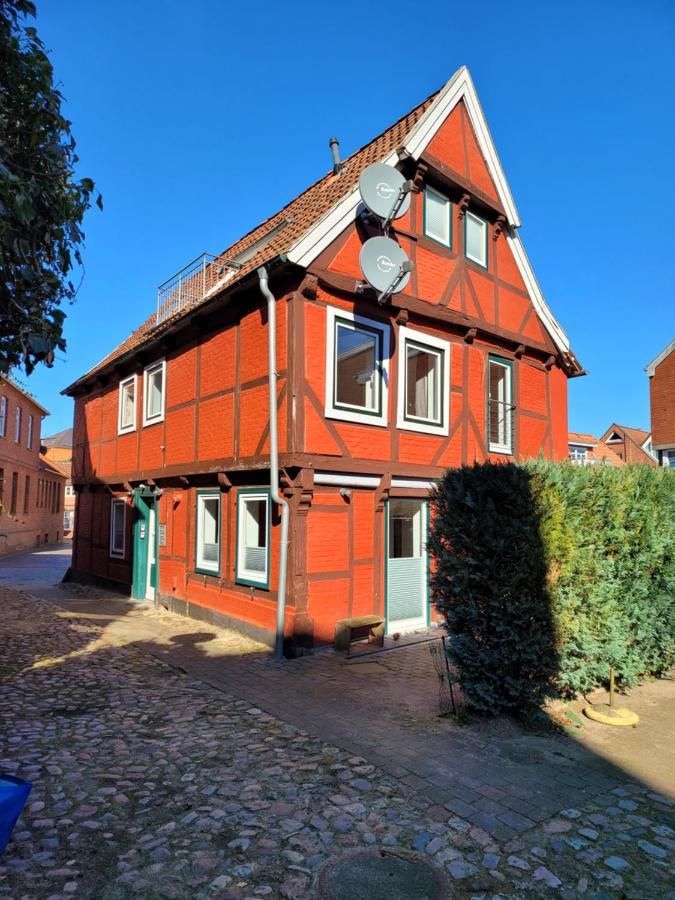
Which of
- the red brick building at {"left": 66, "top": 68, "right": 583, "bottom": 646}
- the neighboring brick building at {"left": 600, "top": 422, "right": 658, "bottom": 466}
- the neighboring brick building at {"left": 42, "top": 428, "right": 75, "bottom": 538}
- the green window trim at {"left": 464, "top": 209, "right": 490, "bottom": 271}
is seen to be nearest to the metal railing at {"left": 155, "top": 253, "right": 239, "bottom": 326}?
the red brick building at {"left": 66, "top": 68, "right": 583, "bottom": 646}

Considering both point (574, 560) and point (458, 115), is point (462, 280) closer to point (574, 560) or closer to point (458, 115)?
point (458, 115)

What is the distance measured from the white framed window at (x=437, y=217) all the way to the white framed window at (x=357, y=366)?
2.65 m

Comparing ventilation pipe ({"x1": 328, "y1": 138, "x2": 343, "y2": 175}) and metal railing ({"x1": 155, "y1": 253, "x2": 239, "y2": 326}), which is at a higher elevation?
ventilation pipe ({"x1": 328, "y1": 138, "x2": 343, "y2": 175})

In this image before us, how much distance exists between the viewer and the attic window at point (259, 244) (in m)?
12.5

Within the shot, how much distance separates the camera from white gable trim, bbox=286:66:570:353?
9.23m

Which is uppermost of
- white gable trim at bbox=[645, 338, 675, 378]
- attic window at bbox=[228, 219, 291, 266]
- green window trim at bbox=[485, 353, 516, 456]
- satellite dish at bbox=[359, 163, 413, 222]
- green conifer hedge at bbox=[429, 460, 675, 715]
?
white gable trim at bbox=[645, 338, 675, 378]

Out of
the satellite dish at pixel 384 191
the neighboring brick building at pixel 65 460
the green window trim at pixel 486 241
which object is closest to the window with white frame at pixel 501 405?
the green window trim at pixel 486 241

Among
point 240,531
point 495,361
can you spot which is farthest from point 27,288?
point 495,361

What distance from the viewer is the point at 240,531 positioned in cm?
1066

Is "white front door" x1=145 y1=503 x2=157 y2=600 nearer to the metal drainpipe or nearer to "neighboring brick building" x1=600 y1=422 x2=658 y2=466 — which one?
the metal drainpipe

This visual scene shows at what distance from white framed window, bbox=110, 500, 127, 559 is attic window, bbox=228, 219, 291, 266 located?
7.44 meters

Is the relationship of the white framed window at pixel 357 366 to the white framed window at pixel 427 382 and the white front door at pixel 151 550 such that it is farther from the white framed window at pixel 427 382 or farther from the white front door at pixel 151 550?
the white front door at pixel 151 550

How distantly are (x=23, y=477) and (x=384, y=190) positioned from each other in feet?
103

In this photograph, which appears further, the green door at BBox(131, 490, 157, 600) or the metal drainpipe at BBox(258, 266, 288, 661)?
the green door at BBox(131, 490, 157, 600)
